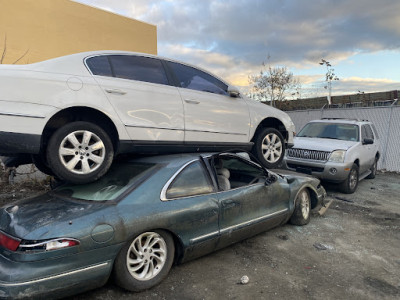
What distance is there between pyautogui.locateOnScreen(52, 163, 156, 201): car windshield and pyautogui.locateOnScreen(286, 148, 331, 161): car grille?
4.98 m

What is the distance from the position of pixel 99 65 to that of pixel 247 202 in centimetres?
235

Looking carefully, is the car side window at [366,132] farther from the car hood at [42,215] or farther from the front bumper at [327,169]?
the car hood at [42,215]

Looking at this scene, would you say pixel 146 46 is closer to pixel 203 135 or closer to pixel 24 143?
pixel 203 135

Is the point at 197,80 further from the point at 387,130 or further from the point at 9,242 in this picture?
the point at 387,130

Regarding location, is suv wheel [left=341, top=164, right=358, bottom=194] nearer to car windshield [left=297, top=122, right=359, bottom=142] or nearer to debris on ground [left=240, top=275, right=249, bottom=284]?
car windshield [left=297, top=122, right=359, bottom=142]

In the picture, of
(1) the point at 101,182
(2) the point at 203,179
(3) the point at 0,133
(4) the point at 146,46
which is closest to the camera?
(3) the point at 0,133

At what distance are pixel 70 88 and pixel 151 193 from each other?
1.31 meters

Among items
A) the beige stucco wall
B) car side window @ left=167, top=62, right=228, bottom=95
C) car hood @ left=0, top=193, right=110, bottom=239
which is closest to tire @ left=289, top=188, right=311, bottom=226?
car side window @ left=167, top=62, right=228, bottom=95

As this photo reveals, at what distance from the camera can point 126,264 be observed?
2.72 metres

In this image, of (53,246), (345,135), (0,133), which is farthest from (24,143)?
(345,135)

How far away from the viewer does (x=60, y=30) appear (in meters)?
9.18

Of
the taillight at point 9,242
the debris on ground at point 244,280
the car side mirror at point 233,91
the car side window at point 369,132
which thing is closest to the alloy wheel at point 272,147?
the car side mirror at point 233,91

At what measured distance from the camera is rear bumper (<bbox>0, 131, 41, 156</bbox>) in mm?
2686

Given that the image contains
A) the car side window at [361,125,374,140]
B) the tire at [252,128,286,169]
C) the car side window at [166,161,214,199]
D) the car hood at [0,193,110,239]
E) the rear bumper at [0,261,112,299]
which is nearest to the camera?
the rear bumper at [0,261,112,299]
